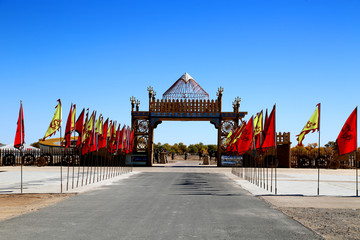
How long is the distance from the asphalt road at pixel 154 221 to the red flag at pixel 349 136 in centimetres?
619

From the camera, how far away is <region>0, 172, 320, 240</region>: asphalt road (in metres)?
9.67

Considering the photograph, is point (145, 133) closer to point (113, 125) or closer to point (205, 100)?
point (205, 100)

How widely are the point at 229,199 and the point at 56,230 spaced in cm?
900

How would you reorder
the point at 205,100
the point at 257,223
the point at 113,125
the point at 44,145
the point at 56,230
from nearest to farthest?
1. the point at 56,230
2. the point at 257,223
3. the point at 113,125
4. the point at 205,100
5. the point at 44,145

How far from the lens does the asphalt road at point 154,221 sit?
967 cm

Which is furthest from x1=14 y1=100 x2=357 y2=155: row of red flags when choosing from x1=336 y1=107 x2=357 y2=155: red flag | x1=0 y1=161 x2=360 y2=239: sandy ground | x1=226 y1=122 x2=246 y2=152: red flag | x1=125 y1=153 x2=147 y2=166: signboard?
x1=125 y1=153 x2=147 y2=166: signboard

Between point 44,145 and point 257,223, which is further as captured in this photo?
point 44,145

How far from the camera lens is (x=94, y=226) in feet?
34.9

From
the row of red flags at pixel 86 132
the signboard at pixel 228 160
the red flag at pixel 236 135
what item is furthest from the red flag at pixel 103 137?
the signboard at pixel 228 160

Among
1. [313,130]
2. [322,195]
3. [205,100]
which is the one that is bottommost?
[322,195]

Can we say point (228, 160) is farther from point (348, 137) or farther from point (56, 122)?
point (56, 122)

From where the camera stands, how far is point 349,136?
2036 cm

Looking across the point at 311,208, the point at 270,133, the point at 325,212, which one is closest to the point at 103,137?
the point at 270,133

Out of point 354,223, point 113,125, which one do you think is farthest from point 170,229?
point 113,125
